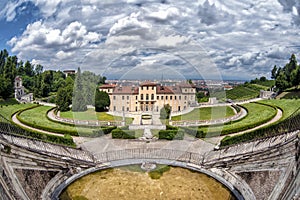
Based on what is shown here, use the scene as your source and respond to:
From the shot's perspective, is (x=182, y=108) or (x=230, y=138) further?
(x=182, y=108)

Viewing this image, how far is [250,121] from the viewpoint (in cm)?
1756

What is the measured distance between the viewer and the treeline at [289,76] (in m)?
22.5

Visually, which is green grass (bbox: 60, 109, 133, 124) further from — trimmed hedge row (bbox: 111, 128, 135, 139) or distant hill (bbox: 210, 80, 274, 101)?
distant hill (bbox: 210, 80, 274, 101)

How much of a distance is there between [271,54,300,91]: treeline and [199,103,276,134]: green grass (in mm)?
4713

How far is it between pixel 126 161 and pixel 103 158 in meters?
1.41

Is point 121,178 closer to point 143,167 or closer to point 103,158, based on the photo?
point 143,167

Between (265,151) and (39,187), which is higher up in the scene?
(265,151)

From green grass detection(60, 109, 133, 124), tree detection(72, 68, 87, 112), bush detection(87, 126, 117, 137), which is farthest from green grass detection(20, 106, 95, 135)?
tree detection(72, 68, 87, 112)

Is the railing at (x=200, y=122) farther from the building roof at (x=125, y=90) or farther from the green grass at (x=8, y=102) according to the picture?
the green grass at (x=8, y=102)

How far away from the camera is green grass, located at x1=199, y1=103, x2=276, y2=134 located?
16250 millimetres

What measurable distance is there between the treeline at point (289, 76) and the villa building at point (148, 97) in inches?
376

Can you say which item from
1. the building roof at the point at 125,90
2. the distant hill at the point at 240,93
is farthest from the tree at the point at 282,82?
the building roof at the point at 125,90

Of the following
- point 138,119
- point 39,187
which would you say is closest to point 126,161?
point 39,187

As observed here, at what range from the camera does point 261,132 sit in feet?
47.0
